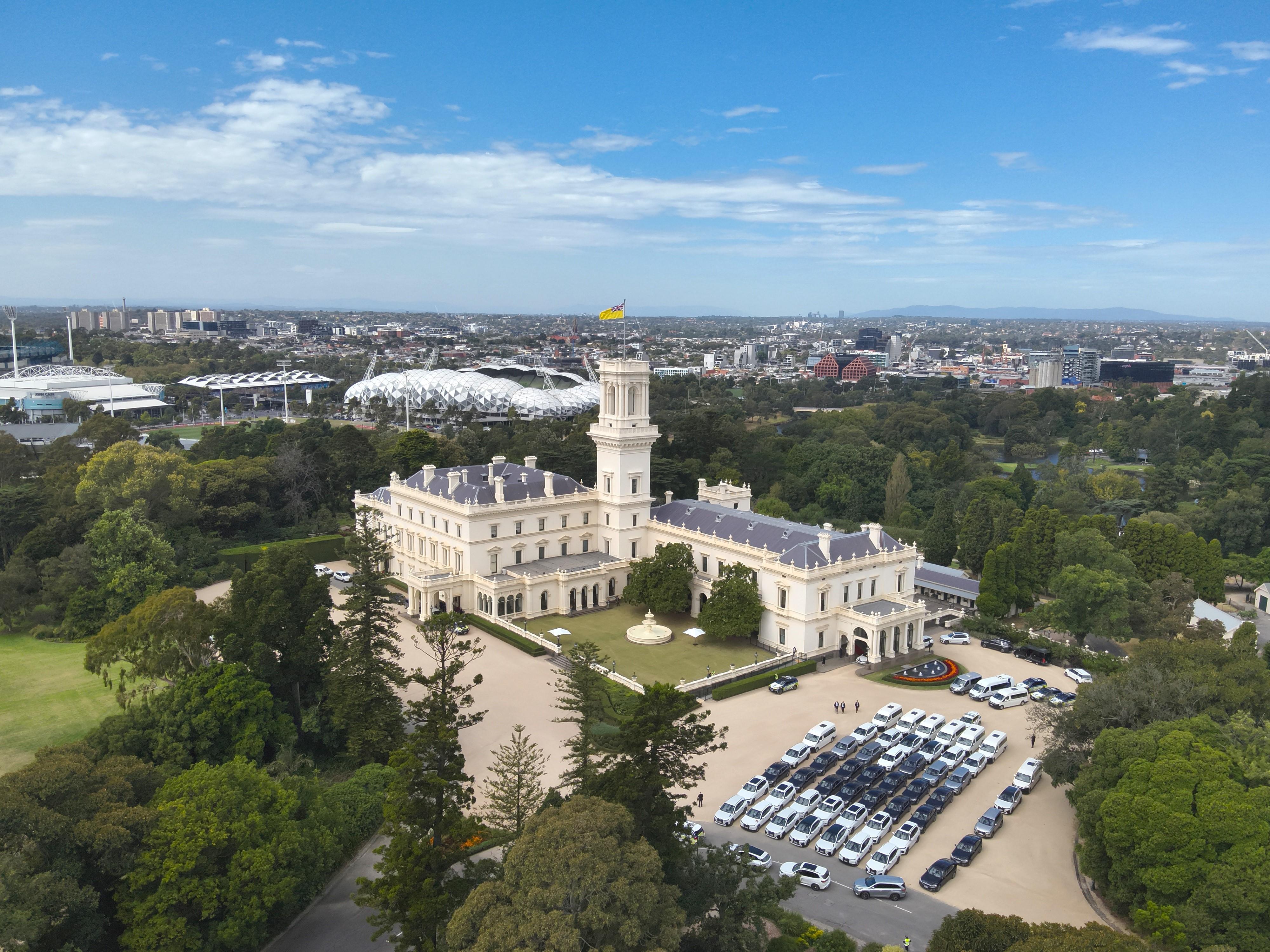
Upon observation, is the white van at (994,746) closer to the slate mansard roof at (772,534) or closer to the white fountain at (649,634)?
the slate mansard roof at (772,534)

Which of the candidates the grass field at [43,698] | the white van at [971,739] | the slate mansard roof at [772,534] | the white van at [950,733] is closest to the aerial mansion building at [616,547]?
the slate mansard roof at [772,534]

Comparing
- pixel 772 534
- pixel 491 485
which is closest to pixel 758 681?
pixel 772 534

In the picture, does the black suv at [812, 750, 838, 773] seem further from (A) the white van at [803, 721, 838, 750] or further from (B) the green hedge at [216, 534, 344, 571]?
(B) the green hedge at [216, 534, 344, 571]

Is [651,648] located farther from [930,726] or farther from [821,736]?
[930,726]

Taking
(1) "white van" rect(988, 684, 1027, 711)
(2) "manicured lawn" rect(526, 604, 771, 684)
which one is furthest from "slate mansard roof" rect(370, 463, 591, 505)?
(1) "white van" rect(988, 684, 1027, 711)

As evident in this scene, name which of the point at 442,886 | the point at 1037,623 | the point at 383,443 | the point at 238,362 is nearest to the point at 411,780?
the point at 442,886

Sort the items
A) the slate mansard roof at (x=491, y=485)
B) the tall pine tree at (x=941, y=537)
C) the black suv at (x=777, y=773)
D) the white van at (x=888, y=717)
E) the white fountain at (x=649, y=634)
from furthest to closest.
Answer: the tall pine tree at (x=941, y=537) < the slate mansard roof at (x=491, y=485) < the white fountain at (x=649, y=634) < the white van at (x=888, y=717) < the black suv at (x=777, y=773)
